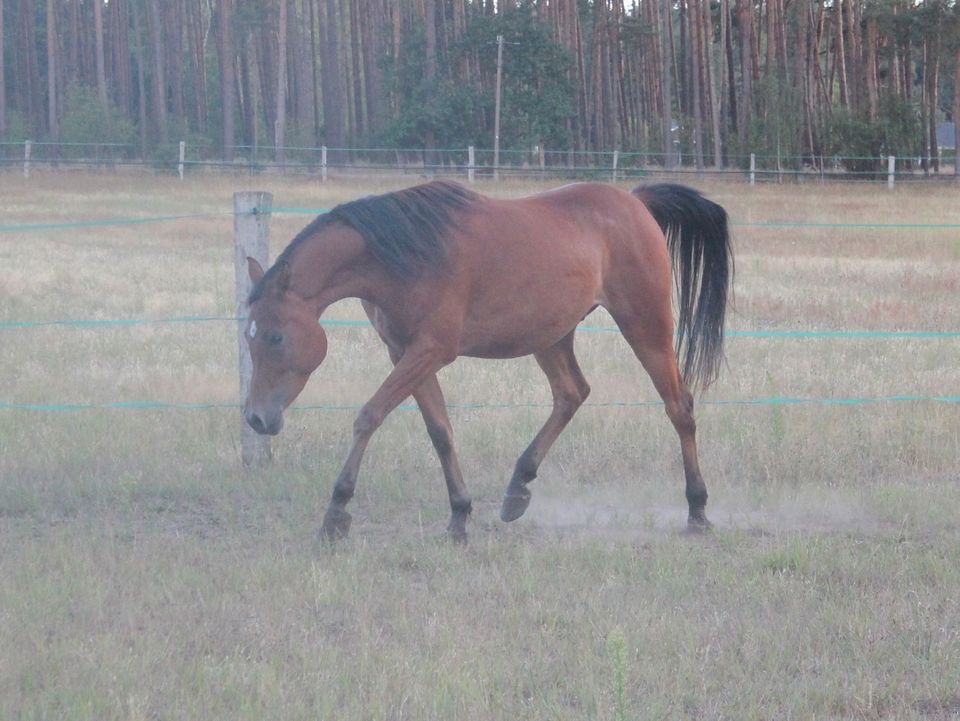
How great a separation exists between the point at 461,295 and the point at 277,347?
839 millimetres

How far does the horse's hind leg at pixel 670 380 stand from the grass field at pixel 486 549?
0.23 metres

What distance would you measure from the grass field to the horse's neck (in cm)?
114

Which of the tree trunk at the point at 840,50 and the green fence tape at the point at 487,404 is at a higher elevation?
the tree trunk at the point at 840,50

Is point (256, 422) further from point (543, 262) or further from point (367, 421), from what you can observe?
point (543, 262)

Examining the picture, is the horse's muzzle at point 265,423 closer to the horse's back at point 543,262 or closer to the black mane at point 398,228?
the black mane at point 398,228

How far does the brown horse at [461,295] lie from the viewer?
4.88 meters

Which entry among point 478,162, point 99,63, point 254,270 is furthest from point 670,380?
point 99,63

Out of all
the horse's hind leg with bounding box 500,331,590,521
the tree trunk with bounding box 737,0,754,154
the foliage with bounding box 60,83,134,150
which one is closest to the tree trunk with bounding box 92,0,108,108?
the foliage with bounding box 60,83,134,150

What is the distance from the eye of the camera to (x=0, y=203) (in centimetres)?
2573

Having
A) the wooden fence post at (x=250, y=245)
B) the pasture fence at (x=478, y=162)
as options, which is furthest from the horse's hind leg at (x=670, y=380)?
the pasture fence at (x=478, y=162)

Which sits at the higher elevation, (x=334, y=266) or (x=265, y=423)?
(x=334, y=266)

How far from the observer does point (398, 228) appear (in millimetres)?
4938

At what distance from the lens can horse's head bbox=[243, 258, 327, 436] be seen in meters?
4.82

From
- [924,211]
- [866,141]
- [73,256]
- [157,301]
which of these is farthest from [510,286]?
[866,141]
